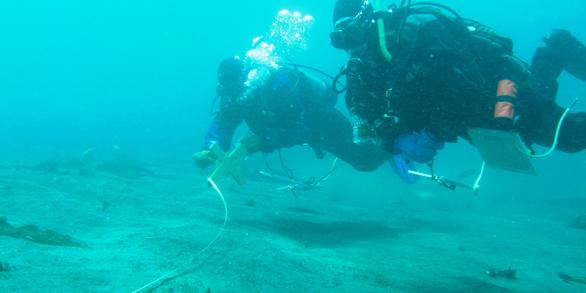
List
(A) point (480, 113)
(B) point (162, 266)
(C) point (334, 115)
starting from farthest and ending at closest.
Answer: (C) point (334, 115) → (A) point (480, 113) → (B) point (162, 266)

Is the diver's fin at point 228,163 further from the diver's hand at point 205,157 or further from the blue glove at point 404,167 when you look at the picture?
the blue glove at point 404,167

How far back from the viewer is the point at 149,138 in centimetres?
4828

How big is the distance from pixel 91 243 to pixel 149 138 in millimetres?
46872

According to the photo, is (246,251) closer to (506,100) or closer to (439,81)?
(439,81)

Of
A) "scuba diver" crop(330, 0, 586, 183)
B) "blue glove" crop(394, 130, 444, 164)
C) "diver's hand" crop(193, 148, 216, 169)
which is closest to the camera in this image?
"scuba diver" crop(330, 0, 586, 183)

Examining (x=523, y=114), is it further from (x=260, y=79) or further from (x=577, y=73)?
(x=260, y=79)

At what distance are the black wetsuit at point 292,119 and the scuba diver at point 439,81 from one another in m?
3.51

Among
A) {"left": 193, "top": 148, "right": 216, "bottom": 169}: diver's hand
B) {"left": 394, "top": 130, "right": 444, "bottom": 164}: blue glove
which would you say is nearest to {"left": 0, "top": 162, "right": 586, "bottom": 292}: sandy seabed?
{"left": 193, "top": 148, "right": 216, "bottom": 169}: diver's hand

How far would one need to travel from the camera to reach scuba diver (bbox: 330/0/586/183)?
3.98 metres

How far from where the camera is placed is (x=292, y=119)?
27.1ft

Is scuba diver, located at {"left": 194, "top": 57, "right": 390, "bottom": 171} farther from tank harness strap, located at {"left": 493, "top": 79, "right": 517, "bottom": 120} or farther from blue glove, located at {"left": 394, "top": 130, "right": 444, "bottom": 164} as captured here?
tank harness strap, located at {"left": 493, "top": 79, "right": 517, "bottom": 120}

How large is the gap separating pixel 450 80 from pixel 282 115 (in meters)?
4.57

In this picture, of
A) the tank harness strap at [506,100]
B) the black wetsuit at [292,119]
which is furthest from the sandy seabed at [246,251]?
the tank harness strap at [506,100]

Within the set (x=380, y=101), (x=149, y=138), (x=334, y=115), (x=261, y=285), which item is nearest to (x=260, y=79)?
(x=334, y=115)
